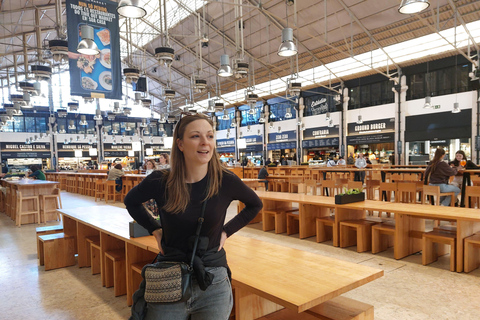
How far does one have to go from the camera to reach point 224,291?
1.33 metres

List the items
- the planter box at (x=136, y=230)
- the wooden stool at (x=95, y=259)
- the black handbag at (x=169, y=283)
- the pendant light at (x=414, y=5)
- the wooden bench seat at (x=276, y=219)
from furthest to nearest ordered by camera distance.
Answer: the wooden bench seat at (x=276, y=219) < the pendant light at (x=414, y=5) < the wooden stool at (x=95, y=259) < the planter box at (x=136, y=230) < the black handbag at (x=169, y=283)

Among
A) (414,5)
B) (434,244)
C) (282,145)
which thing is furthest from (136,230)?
(282,145)

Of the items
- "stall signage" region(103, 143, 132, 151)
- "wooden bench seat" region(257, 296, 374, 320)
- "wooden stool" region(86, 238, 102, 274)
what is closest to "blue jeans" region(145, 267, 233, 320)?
"wooden bench seat" region(257, 296, 374, 320)

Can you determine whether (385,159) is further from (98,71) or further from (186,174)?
(186,174)

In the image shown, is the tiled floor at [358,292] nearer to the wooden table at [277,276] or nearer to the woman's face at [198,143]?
the wooden table at [277,276]

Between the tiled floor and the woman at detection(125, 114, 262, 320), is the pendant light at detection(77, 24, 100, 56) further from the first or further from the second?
the woman at detection(125, 114, 262, 320)

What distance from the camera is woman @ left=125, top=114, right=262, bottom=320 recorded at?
1.29 metres

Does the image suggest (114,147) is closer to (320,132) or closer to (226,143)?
(226,143)

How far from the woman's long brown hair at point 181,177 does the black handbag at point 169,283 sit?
221mm

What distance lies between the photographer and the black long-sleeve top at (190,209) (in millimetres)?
1323

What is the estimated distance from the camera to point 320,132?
2066cm

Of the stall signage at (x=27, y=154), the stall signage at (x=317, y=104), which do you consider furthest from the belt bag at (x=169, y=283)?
the stall signage at (x=27, y=154)

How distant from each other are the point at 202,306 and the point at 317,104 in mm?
20994

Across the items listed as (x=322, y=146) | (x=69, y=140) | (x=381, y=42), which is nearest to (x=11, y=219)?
(x=381, y=42)
